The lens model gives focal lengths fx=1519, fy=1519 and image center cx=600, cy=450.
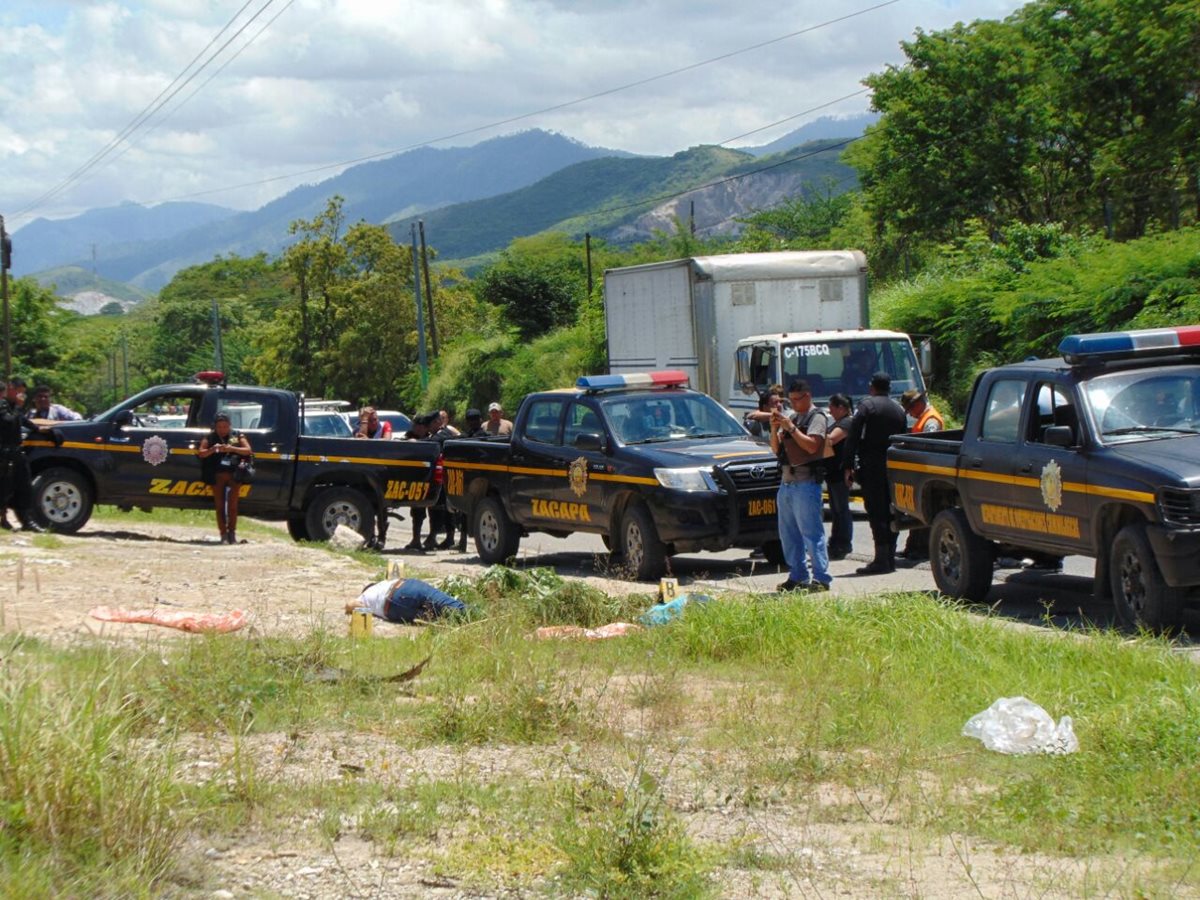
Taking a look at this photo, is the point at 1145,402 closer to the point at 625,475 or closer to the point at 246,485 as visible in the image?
the point at 625,475

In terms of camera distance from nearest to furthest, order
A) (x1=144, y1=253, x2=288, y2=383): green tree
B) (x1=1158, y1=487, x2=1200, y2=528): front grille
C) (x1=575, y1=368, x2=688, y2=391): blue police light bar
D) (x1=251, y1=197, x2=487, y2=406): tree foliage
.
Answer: (x1=1158, y1=487, x2=1200, y2=528): front grille → (x1=575, y1=368, x2=688, y2=391): blue police light bar → (x1=251, y1=197, x2=487, y2=406): tree foliage → (x1=144, y1=253, x2=288, y2=383): green tree

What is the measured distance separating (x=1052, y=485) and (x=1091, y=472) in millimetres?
461

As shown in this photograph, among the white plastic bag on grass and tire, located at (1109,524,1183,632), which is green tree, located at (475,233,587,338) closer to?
tire, located at (1109,524,1183,632)

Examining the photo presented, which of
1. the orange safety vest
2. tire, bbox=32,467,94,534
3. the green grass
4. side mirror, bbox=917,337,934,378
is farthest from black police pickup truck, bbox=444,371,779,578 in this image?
side mirror, bbox=917,337,934,378

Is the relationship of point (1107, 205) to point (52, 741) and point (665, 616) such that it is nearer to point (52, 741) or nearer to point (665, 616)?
point (665, 616)

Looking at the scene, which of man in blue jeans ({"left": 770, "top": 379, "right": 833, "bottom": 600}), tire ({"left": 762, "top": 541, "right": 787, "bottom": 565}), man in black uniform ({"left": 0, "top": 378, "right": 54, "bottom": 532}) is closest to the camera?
man in blue jeans ({"left": 770, "top": 379, "right": 833, "bottom": 600})

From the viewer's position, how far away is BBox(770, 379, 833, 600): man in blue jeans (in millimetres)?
12289

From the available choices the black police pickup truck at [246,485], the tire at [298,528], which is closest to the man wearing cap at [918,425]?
the black police pickup truck at [246,485]

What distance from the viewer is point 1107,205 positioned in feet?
138

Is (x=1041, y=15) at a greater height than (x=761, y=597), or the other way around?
(x=1041, y=15)

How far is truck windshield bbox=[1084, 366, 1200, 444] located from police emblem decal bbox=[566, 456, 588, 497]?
230 inches

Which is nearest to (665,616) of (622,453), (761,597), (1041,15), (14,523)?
(761,597)

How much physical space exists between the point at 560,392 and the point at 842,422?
10.2ft

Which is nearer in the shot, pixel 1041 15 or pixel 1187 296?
pixel 1187 296
